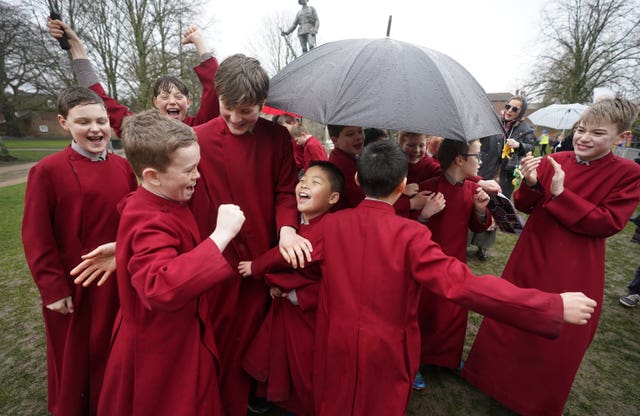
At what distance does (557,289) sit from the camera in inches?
93.8

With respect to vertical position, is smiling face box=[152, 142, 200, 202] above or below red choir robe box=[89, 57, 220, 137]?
below

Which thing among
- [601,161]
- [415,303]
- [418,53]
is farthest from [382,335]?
[601,161]

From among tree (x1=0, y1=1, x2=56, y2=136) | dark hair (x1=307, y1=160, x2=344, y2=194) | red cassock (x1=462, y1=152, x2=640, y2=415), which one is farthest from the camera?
tree (x1=0, y1=1, x2=56, y2=136)

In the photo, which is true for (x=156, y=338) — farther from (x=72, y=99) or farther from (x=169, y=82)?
(x=169, y=82)

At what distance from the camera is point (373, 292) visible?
177cm

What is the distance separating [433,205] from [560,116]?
31.8 feet

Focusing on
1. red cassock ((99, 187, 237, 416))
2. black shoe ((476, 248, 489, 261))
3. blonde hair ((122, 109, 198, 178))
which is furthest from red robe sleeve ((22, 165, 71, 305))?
black shoe ((476, 248, 489, 261))

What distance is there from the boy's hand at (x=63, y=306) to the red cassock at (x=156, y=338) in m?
0.63

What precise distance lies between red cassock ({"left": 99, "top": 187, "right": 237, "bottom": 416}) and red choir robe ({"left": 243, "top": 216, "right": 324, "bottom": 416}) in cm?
53

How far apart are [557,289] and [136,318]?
2.80 metres

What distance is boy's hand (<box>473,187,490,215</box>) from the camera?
8.66 feet

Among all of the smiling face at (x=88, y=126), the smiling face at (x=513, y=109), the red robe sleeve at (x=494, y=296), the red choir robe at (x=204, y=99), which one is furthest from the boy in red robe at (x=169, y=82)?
the smiling face at (x=513, y=109)

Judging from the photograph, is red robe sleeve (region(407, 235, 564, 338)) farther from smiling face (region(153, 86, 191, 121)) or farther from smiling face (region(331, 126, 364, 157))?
smiling face (region(153, 86, 191, 121))

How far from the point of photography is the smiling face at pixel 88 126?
2141mm
